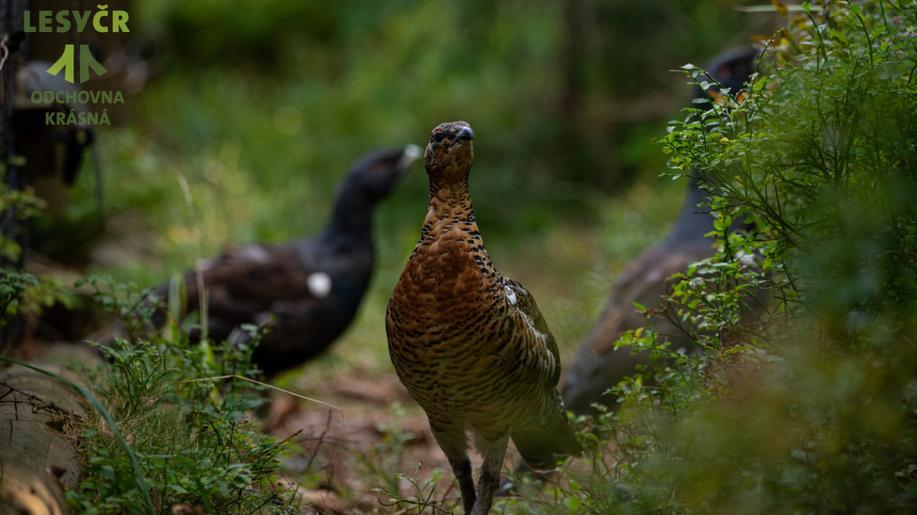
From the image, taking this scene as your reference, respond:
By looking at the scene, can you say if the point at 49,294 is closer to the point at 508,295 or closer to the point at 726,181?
the point at 508,295

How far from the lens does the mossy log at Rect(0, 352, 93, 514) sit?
2.47 m

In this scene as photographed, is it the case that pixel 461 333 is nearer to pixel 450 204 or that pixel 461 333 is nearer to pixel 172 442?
pixel 450 204

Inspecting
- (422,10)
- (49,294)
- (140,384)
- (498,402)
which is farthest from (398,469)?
(422,10)

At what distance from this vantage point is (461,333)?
3230 mm

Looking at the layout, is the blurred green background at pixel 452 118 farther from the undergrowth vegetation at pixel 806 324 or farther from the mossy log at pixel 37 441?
the undergrowth vegetation at pixel 806 324

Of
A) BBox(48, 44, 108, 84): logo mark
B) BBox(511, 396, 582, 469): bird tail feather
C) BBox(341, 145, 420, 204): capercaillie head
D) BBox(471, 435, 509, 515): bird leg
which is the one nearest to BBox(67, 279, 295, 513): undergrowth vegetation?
BBox(471, 435, 509, 515): bird leg

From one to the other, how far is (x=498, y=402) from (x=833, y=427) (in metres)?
1.21

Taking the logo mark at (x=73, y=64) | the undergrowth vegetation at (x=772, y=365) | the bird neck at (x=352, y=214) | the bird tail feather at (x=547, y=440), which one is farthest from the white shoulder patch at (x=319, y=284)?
the bird tail feather at (x=547, y=440)

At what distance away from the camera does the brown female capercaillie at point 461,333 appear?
325cm

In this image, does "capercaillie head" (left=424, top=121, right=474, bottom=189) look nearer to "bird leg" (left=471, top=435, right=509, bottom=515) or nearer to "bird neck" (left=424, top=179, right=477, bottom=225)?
"bird neck" (left=424, top=179, right=477, bottom=225)

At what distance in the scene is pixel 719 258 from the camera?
3256 mm

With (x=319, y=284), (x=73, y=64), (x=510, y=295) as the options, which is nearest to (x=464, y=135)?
(x=510, y=295)

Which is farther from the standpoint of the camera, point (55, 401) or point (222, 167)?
point (222, 167)

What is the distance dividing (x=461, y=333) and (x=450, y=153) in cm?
65
